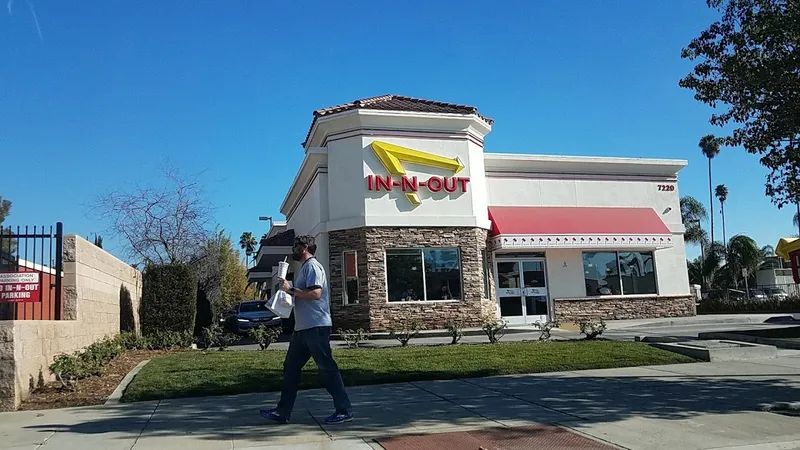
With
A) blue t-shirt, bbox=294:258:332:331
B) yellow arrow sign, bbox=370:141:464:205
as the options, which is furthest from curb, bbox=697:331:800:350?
blue t-shirt, bbox=294:258:332:331

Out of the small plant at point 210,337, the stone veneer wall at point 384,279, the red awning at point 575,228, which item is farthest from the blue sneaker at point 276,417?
the red awning at point 575,228

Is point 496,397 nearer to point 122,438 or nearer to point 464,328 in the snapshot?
point 122,438

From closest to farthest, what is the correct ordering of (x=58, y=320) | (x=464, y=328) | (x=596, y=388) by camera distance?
(x=596, y=388)
(x=58, y=320)
(x=464, y=328)

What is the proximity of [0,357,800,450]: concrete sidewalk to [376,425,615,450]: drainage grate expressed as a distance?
191 millimetres

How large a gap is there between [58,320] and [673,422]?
9153 millimetres

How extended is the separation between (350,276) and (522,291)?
6652 millimetres

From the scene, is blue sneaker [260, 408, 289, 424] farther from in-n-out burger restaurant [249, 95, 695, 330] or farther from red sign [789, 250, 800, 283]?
red sign [789, 250, 800, 283]

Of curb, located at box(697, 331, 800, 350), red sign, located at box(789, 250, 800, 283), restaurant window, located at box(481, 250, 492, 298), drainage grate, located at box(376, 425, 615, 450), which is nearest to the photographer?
drainage grate, located at box(376, 425, 615, 450)

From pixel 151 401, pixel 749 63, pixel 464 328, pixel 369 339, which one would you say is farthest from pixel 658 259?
pixel 151 401

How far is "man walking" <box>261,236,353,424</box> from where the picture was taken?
627 cm

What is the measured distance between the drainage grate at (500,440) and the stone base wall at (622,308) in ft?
52.8

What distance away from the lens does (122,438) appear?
19.6 feet

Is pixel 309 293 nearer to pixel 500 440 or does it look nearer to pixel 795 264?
pixel 500 440

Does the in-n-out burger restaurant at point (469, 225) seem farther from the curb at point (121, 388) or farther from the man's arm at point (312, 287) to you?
the man's arm at point (312, 287)
